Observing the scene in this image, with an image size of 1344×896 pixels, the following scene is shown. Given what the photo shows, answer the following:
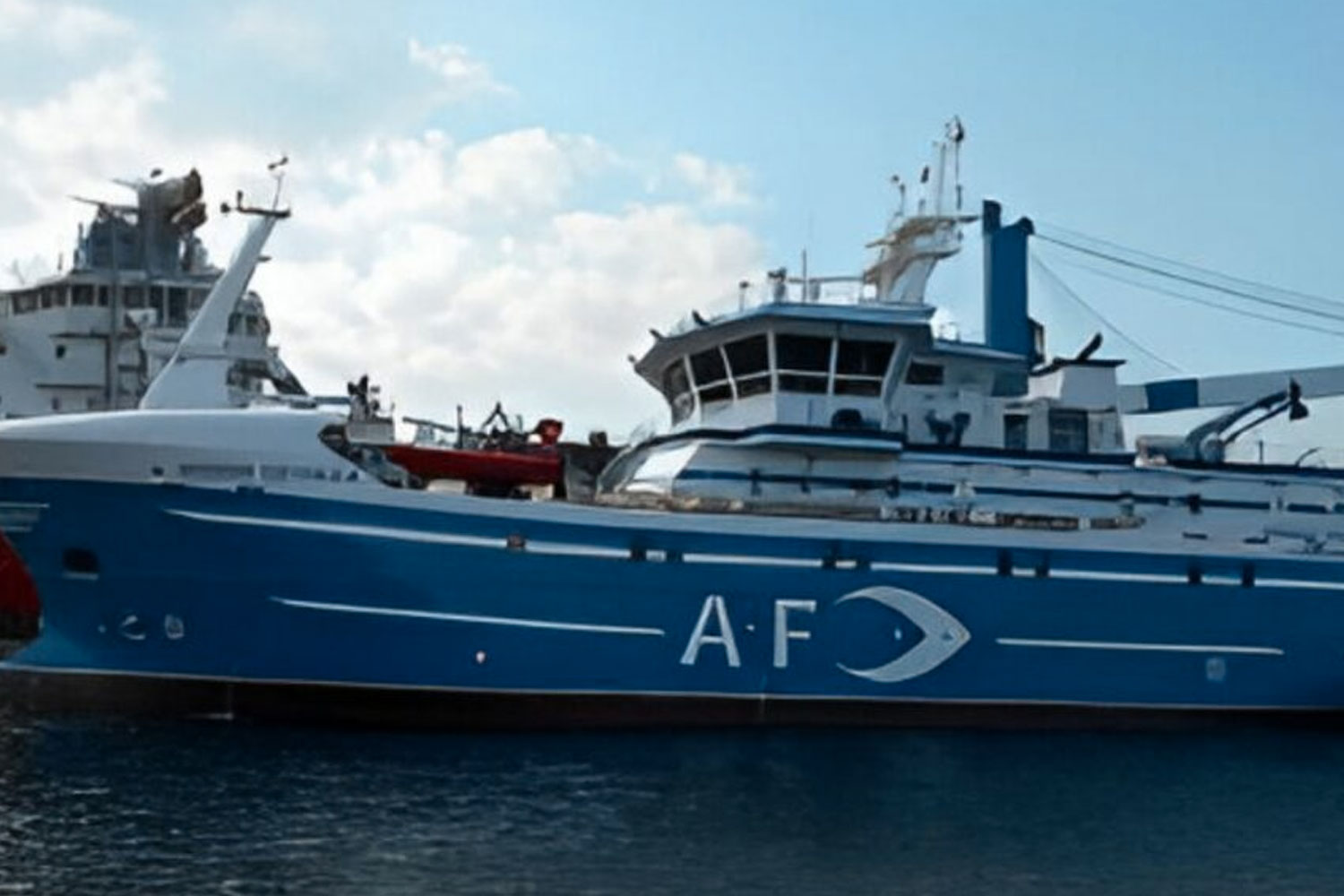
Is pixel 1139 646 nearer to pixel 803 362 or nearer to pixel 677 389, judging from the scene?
pixel 803 362

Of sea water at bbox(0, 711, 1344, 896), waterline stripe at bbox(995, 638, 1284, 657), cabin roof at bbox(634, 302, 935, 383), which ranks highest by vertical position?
cabin roof at bbox(634, 302, 935, 383)

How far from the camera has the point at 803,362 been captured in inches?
988

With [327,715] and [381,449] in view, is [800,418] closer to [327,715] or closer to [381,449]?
[381,449]

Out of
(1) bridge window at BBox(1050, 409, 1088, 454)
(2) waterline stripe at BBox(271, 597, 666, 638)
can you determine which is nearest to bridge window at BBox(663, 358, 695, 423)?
(2) waterline stripe at BBox(271, 597, 666, 638)

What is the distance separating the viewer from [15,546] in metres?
21.8

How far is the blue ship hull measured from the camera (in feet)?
69.9

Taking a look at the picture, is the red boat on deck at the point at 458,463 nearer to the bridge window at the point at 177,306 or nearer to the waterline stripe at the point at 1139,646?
the waterline stripe at the point at 1139,646

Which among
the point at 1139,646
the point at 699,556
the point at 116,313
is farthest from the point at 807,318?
the point at 116,313

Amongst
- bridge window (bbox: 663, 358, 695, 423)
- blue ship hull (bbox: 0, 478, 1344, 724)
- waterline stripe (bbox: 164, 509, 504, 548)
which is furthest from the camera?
bridge window (bbox: 663, 358, 695, 423)

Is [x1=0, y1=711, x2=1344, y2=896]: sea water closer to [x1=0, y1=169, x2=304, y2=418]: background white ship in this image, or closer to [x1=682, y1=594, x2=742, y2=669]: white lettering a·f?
[x1=682, y1=594, x2=742, y2=669]: white lettering a·f

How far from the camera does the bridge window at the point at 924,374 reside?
26.5 meters

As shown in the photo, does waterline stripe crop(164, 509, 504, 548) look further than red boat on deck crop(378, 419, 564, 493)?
No

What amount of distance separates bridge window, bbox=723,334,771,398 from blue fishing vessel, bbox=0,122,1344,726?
0.05 m

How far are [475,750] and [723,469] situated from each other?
6.23 metres
